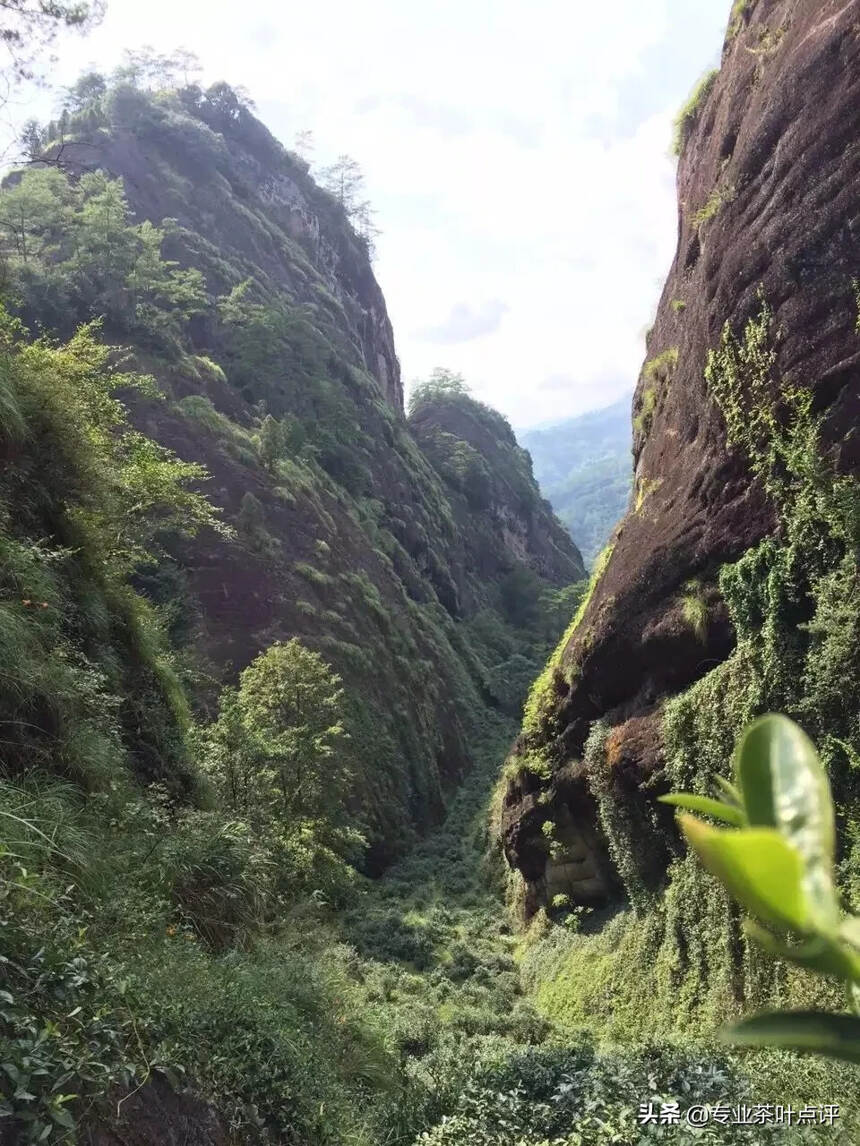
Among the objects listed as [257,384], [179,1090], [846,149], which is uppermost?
[257,384]

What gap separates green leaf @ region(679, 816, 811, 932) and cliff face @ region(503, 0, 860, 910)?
755 centimetres

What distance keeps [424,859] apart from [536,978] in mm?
8979

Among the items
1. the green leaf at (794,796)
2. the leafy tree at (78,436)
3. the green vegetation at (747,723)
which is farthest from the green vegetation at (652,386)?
the green leaf at (794,796)

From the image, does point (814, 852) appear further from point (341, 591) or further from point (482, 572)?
point (482, 572)

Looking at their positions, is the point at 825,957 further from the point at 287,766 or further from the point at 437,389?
the point at 437,389

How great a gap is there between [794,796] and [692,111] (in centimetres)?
1679

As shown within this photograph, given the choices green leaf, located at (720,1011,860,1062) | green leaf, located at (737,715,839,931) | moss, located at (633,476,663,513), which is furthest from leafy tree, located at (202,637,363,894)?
green leaf, located at (737,715,839,931)

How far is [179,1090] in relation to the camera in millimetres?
3195

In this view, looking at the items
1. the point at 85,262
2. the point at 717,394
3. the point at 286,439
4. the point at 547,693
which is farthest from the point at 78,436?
the point at 85,262

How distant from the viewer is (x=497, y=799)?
63.9 ft

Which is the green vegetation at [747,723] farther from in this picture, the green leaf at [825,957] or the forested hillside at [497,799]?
the green leaf at [825,957]

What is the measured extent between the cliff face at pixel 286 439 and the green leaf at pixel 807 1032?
9.59m

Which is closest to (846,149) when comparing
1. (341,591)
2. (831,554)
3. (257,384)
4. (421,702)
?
(831,554)

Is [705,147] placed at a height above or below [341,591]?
above
